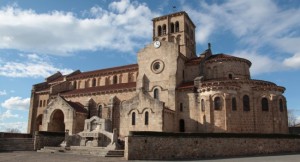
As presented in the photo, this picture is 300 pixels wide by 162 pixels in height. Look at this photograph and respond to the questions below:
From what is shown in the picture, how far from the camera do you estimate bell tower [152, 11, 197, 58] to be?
46034mm

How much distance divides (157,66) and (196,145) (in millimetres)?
16031

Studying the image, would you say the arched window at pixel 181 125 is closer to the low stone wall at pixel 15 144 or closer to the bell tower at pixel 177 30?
the bell tower at pixel 177 30

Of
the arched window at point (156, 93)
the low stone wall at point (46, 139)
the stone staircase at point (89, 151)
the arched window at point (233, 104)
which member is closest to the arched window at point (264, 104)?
the arched window at point (233, 104)

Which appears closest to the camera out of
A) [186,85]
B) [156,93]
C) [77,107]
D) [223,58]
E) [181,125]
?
[181,125]

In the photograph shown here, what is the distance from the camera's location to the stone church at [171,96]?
31.2 metres

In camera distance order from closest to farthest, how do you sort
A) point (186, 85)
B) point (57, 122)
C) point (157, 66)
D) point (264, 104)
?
1. point (264, 104)
2. point (186, 85)
3. point (157, 66)
4. point (57, 122)

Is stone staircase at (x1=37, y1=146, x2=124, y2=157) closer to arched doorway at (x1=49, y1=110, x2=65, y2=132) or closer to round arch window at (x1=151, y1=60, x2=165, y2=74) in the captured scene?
arched doorway at (x1=49, y1=110, x2=65, y2=132)

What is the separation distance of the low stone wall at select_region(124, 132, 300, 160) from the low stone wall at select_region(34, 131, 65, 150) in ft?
45.8

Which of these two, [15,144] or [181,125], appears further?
[181,125]

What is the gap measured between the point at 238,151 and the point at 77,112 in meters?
21.8

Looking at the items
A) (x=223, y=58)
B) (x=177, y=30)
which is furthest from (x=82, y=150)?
(x=177, y=30)

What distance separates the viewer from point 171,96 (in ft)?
114

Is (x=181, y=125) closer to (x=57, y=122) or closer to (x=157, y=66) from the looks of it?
(x=157, y=66)

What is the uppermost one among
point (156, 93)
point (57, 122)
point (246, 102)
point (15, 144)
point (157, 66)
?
point (157, 66)
